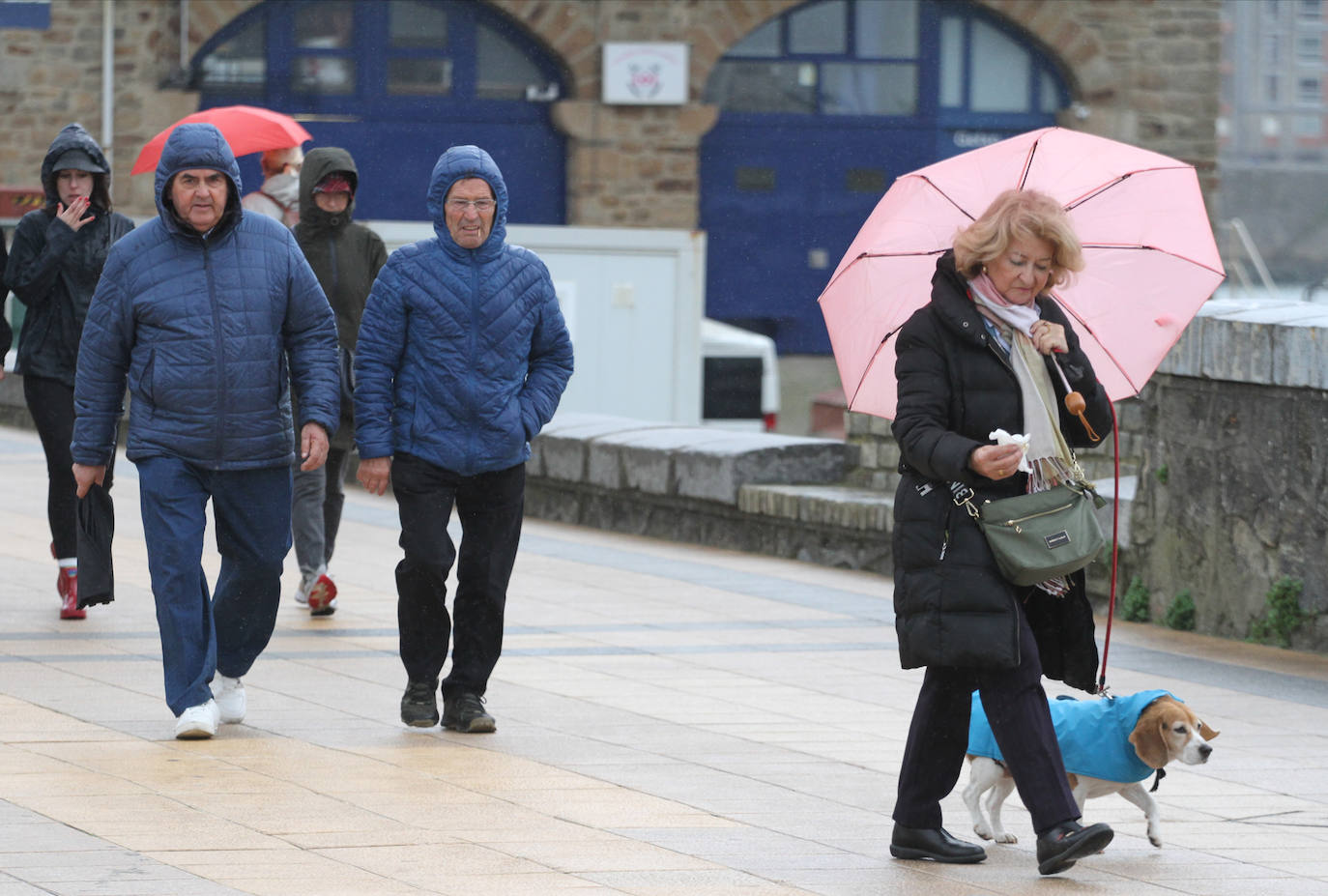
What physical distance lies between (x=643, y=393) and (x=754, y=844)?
1083cm

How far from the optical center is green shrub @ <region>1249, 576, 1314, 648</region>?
8.52 m

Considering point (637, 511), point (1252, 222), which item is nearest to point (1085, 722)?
point (637, 511)

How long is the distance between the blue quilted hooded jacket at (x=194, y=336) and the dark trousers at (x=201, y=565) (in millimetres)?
77

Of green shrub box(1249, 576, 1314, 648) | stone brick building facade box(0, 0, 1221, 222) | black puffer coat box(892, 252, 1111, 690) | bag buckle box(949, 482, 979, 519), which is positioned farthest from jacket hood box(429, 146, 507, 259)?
stone brick building facade box(0, 0, 1221, 222)

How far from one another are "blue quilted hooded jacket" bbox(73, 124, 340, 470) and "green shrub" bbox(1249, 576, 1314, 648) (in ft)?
12.8

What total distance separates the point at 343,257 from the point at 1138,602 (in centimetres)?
348

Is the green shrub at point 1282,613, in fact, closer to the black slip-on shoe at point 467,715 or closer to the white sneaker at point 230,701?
the black slip-on shoe at point 467,715

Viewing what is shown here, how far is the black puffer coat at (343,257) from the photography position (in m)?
8.41

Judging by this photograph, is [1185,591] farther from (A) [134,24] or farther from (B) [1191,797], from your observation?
(A) [134,24]

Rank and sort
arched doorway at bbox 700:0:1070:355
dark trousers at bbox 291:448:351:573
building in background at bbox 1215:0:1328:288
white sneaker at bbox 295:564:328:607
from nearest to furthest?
1. dark trousers at bbox 291:448:351:573
2. white sneaker at bbox 295:564:328:607
3. arched doorway at bbox 700:0:1070:355
4. building in background at bbox 1215:0:1328:288

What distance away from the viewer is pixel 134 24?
85.1 ft

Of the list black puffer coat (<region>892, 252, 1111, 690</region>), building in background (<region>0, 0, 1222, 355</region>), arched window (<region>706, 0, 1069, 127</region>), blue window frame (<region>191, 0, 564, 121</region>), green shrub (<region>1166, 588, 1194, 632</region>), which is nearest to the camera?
black puffer coat (<region>892, 252, 1111, 690</region>)

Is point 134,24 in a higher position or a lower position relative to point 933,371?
higher

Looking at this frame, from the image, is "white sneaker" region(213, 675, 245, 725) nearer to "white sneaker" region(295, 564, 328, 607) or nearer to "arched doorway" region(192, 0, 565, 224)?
"white sneaker" region(295, 564, 328, 607)
